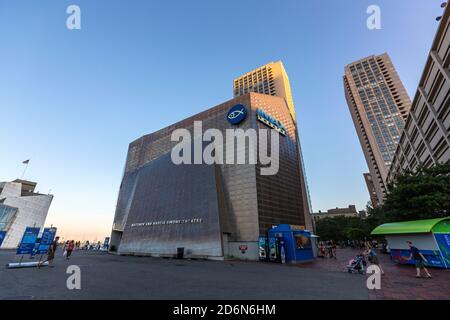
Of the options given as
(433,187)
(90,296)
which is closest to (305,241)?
(433,187)

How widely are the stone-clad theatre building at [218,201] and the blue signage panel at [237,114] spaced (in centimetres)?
79

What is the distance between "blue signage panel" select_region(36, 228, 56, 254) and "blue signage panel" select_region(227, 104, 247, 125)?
3133cm

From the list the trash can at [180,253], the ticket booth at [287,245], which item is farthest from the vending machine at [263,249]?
the trash can at [180,253]

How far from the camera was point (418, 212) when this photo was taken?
825 inches

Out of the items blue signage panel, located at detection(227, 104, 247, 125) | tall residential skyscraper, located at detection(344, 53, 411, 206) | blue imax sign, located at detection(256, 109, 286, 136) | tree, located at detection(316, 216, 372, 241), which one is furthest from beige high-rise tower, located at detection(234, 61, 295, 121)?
tall residential skyscraper, located at detection(344, 53, 411, 206)

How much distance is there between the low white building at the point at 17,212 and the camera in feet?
212

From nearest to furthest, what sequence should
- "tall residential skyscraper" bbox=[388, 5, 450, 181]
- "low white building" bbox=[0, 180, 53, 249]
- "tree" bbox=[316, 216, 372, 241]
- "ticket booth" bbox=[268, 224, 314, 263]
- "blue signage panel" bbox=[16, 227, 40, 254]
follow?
"blue signage panel" bbox=[16, 227, 40, 254] < "ticket booth" bbox=[268, 224, 314, 263] < "tall residential skyscraper" bbox=[388, 5, 450, 181] < "low white building" bbox=[0, 180, 53, 249] < "tree" bbox=[316, 216, 372, 241]

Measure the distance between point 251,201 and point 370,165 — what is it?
98.6 metres

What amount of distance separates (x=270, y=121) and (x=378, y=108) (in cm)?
9161

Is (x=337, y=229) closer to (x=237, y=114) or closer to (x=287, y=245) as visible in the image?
(x=287, y=245)

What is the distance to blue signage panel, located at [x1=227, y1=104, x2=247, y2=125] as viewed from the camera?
3688cm

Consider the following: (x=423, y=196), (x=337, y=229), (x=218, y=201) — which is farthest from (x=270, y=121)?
(x=337, y=229)

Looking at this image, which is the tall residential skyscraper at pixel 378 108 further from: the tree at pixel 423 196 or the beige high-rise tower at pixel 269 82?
the tree at pixel 423 196

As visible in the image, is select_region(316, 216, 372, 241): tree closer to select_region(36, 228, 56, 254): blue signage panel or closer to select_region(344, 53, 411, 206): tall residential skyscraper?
select_region(344, 53, 411, 206): tall residential skyscraper
